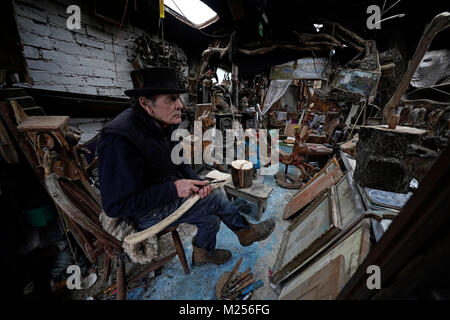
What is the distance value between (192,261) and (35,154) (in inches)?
83.7

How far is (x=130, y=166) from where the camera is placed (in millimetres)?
1325

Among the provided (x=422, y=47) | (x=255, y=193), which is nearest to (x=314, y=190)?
(x=255, y=193)

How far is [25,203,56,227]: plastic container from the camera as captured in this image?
1.68 m

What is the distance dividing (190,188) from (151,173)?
1.44 ft

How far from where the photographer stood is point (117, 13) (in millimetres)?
3291

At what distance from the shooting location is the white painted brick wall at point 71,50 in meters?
2.33

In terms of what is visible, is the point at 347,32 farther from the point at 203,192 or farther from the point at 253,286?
the point at 253,286

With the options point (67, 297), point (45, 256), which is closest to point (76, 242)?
point (45, 256)

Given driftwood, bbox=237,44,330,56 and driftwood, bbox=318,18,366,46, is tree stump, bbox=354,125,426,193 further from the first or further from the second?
driftwood, bbox=318,18,366,46

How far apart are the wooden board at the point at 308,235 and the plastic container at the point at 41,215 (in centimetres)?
265

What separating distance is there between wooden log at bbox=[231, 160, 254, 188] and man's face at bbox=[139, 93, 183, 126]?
148 cm

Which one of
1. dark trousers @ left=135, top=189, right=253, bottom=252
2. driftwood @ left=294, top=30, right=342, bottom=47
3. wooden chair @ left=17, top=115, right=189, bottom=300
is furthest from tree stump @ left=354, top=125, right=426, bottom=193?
driftwood @ left=294, top=30, right=342, bottom=47
